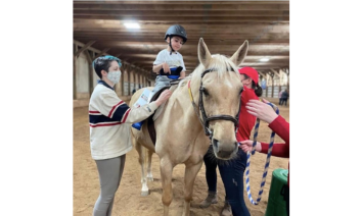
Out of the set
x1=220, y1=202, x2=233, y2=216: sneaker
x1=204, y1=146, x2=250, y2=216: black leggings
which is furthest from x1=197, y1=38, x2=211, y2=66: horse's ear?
x1=220, y1=202, x2=233, y2=216: sneaker

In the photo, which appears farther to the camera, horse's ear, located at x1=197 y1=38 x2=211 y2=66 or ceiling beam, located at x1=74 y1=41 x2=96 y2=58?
ceiling beam, located at x1=74 y1=41 x2=96 y2=58

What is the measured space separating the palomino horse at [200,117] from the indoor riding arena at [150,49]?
423 millimetres

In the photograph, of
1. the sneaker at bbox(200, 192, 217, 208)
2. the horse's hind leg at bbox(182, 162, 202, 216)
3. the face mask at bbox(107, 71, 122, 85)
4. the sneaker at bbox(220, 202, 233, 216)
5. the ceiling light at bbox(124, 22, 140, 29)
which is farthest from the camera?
the ceiling light at bbox(124, 22, 140, 29)

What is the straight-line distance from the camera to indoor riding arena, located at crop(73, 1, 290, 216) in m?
1.70

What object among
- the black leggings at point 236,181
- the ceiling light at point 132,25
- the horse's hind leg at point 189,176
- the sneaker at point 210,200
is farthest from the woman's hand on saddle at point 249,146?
the ceiling light at point 132,25

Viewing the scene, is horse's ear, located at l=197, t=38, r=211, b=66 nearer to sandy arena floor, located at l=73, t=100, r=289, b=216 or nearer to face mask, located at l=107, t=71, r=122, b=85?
face mask, located at l=107, t=71, r=122, b=85

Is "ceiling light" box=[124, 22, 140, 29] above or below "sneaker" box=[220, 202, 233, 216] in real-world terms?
above

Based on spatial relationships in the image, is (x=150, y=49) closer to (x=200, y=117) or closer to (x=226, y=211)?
(x=200, y=117)

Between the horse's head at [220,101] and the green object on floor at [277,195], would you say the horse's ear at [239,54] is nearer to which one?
the horse's head at [220,101]

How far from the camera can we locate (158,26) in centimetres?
256

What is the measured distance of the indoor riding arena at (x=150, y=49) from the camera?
1703 mm

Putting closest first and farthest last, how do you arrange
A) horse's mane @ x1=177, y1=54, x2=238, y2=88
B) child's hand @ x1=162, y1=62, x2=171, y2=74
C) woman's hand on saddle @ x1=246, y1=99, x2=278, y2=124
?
woman's hand on saddle @ x1=246, y1=99, x2=278, y2=124, horse's mane @ x1=177, y1=54, x2=238, y2=88, child's hand @ x1=162, y1=62, x2=171, y2=74

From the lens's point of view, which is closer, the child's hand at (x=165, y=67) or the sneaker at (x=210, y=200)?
the child's hand at (x=165, y=67)
